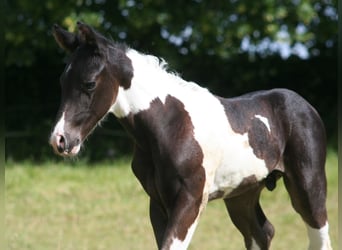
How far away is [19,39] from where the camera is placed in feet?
40.1

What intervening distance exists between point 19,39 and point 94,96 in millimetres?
8496

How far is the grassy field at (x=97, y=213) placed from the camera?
8002 mm

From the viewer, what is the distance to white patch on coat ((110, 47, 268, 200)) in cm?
429

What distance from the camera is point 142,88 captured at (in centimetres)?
430

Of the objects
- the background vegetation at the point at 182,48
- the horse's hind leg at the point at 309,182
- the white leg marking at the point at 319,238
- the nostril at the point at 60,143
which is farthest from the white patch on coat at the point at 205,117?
the background vegetation at the point at 182,48

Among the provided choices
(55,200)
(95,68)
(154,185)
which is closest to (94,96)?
(95,68)

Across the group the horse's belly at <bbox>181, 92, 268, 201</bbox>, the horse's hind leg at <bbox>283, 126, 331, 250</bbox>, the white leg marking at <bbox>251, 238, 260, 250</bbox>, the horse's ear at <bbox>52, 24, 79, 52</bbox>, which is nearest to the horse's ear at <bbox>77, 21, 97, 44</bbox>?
the horse's ear at <bbox>52, 24, 79, 52</bbox>

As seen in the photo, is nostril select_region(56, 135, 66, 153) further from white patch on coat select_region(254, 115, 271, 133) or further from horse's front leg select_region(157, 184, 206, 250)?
white patch on coat select_region(254, 115, 271, 133)

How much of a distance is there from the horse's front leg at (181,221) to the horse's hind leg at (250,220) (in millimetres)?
912

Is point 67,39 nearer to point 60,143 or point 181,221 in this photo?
point 60,143

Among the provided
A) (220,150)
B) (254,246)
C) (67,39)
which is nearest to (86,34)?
(67,39)

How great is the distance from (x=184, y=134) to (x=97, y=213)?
544cm

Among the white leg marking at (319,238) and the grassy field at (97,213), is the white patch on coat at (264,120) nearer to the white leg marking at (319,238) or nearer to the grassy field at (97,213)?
the white leg marking at (319,238)

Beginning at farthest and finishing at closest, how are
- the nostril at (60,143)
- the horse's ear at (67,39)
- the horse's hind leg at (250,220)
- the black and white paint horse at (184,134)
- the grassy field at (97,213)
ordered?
the grassy field at (97,213) < the horse's hind leg at (250,220) < the horse's ear at (67,39) < the black and white paint horse at (184,134) < the nostril at (60,143)
